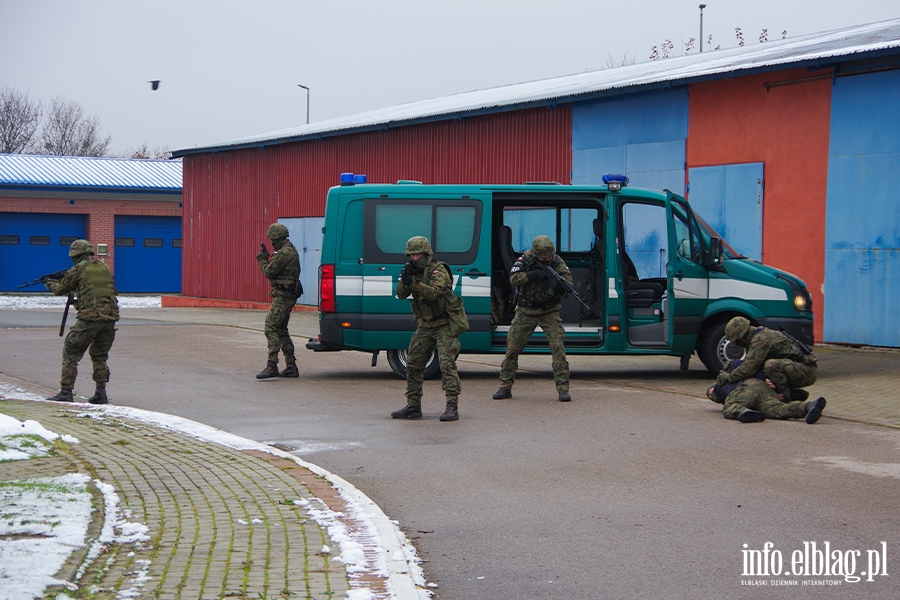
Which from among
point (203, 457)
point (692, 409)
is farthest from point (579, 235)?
point (203, 457)

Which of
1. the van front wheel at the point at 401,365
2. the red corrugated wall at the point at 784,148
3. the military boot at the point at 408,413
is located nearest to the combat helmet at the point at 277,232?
the van front wheel at the point at 401,365

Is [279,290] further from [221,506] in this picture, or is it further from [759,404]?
[221,506]

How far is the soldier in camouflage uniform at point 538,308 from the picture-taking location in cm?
1196

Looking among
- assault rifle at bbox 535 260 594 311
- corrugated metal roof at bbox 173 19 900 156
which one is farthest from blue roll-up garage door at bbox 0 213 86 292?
assault rifle at bbox 535 260 594 311

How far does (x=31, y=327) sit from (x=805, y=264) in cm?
1509

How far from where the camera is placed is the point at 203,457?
827 cm

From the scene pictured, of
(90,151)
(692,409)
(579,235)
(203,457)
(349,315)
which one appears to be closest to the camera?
(203,457)

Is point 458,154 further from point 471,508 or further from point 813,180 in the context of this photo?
point 471,508

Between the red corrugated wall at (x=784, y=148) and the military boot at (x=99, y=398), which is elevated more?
the red corrugated wall at (x=784, y=148)

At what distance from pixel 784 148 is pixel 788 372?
923 cm

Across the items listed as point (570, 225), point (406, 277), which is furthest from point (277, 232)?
point (570, 225)

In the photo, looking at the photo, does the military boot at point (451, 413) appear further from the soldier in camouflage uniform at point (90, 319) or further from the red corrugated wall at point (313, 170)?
the red corrugated wall at point (313, 170)

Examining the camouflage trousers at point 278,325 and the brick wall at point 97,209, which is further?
the brick wall at point 97,209

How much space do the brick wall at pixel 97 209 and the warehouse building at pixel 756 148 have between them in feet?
60.1
